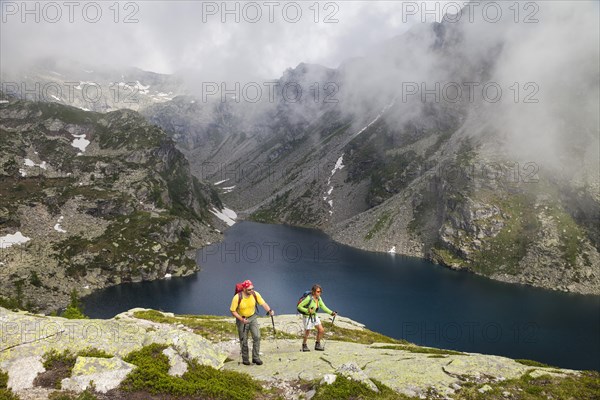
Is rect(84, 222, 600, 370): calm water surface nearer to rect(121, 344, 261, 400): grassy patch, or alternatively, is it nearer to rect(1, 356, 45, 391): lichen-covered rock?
rect(121, 344, 261, 400): grassy patch

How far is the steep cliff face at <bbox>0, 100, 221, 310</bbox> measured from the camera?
383 feet

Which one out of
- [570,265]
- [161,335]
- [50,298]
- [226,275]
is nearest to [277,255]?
[226,275]

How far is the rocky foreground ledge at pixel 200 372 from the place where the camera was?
1394cm

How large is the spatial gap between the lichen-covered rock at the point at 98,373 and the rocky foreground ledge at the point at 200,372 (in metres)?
0.03

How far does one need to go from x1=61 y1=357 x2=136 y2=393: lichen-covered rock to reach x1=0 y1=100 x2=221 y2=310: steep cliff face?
9758 cm

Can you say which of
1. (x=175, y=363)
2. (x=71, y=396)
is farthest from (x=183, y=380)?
(x=71, y=396)

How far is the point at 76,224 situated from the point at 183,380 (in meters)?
155

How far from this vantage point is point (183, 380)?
14750 mm

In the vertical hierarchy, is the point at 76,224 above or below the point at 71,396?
above

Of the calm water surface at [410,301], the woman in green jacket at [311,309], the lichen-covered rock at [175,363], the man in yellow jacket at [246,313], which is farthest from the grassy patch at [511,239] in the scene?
the lichen-covered rock at [175,363]

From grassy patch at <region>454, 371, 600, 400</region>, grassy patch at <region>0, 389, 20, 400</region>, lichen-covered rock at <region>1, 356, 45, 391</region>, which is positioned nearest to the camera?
grassy patch at <region>0, 389, 20, 400</region>

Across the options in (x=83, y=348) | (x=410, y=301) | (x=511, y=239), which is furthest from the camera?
(x=511, y=239)

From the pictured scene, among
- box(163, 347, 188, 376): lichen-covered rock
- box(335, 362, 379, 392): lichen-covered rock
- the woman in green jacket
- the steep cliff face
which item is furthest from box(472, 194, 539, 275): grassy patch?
box(163, 347, 188, 376): lichen-covered rock

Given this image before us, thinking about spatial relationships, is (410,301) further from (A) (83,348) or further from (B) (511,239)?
(A) (83,348)
